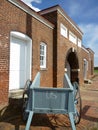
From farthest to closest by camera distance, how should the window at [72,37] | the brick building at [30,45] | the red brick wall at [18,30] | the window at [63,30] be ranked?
the window at [72,37] → the window at [63,30] → the brick building at [30,45] → the red brick wall at [18,30]

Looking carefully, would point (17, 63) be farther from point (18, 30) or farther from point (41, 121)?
point (41, 121)

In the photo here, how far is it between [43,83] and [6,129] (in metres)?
5.17

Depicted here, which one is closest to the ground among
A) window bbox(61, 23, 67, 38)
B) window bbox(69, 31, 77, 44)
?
window bbox(61, 23, 67, 38)

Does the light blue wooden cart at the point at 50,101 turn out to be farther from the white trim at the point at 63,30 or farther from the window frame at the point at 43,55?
the white trim at the point at 63,30

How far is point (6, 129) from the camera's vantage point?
487cm

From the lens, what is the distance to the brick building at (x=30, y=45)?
21.7 ft

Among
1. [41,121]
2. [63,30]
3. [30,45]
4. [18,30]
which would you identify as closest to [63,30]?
[63,30]

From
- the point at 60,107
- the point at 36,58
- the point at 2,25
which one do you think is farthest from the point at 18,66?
the point at 60,107

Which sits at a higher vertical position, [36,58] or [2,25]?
[2,25]

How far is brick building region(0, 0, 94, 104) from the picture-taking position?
6617 mm

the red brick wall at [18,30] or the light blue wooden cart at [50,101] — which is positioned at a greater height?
the red brick wall at [18,30]

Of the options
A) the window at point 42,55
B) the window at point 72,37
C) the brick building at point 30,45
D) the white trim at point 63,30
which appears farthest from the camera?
the window at point 72,37

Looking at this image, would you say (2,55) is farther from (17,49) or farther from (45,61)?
(45,61)

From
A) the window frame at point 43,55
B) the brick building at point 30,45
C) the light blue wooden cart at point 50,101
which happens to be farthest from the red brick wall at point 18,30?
the light blue wooden cart at point 50,101
